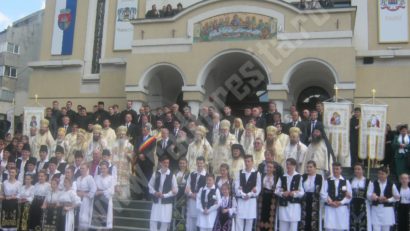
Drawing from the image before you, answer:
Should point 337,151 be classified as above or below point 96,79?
below

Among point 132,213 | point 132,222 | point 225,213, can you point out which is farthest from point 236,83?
point 225,213

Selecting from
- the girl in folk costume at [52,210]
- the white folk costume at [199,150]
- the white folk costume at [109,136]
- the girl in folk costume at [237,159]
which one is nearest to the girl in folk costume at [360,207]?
the girl in folk costume at [237,159]

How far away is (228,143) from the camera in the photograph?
11312mm

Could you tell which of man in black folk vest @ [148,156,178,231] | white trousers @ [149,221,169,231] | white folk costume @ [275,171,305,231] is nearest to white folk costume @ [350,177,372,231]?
white folk costume @ [275,171,305,231]

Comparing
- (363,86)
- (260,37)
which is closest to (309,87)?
(363,86)

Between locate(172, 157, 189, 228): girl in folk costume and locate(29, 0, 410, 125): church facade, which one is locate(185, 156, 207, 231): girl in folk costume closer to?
locate(172, 157, 189, 228): girl in folk costume

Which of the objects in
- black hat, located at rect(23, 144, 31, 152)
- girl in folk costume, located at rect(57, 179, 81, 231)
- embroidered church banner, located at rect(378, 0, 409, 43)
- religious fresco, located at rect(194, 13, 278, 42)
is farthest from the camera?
embroidered church banner, located at rect(378, 0, 409, 43)

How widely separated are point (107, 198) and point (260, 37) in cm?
813

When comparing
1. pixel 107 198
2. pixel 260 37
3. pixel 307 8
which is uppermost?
pixel 307 8

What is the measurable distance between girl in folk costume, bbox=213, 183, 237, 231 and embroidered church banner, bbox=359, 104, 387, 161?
470 centimetres

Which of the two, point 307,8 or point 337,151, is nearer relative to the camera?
point 337,151

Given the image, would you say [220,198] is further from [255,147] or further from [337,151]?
[337,151]

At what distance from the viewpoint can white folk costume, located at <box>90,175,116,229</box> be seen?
10531mm

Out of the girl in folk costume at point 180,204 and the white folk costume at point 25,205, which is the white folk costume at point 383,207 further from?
the white folk costume at point 25,205
